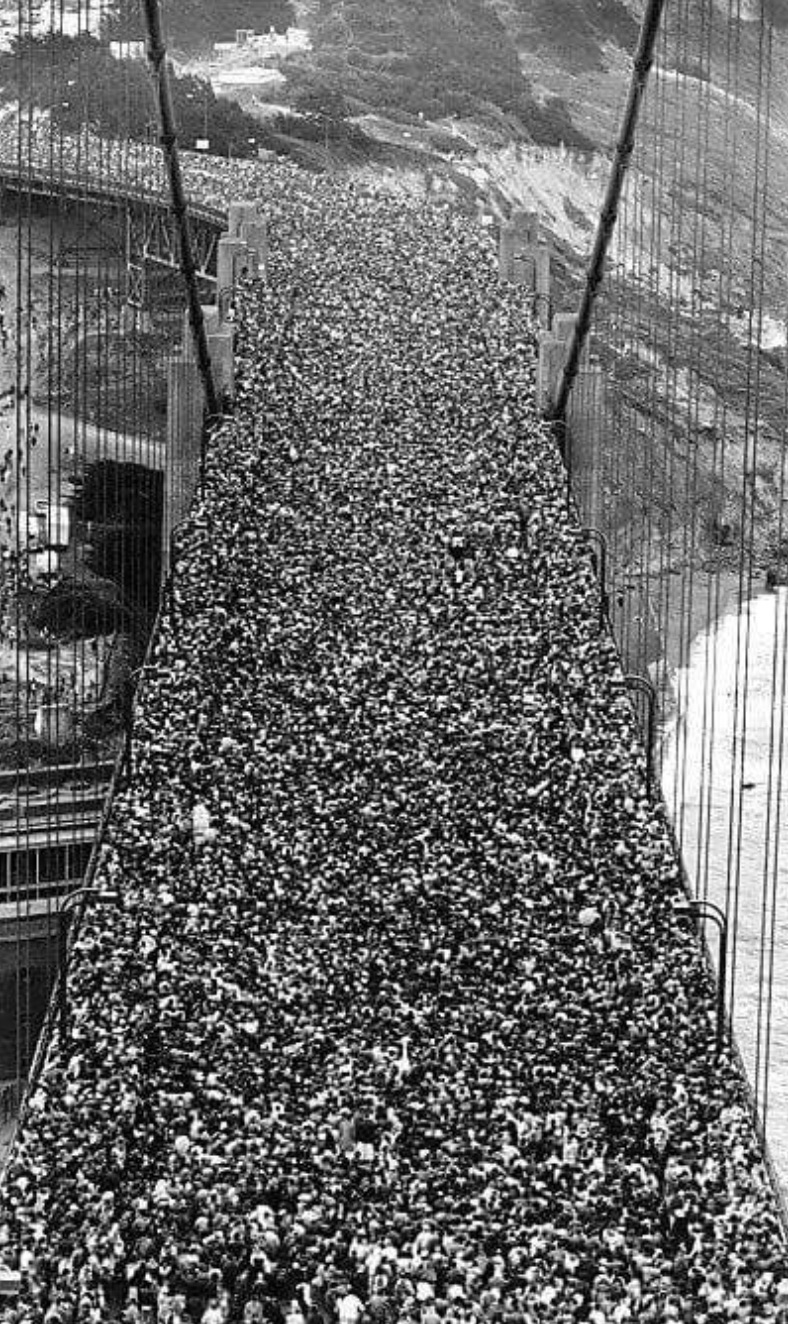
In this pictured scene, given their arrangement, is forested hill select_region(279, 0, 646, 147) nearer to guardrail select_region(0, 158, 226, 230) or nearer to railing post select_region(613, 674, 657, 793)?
guardrail select_region(0, 158, 226, 230)

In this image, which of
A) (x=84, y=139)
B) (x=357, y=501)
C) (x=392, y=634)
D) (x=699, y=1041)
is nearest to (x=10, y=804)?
(x=392, y=634)

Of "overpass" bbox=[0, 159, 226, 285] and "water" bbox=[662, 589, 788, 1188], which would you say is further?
"overpass" bbox=[0, 159, 226, 285]

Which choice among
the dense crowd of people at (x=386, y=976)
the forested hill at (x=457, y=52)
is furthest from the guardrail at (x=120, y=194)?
the forested hill at (x=457, y=52)

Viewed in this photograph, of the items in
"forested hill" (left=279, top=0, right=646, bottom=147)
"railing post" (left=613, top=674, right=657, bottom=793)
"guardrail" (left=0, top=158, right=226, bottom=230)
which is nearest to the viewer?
"railing post" (left=613, top=674, right=657, bottom=793)

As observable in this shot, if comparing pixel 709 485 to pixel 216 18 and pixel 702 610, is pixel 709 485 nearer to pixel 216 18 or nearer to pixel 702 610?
pixel 702 610

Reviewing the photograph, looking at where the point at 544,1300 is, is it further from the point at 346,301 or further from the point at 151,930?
the point at 346,301

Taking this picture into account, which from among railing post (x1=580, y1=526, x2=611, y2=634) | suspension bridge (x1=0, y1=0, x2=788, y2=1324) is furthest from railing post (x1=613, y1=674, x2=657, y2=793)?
railing post (x1=580, y1=526, x2=611, y2=634)
